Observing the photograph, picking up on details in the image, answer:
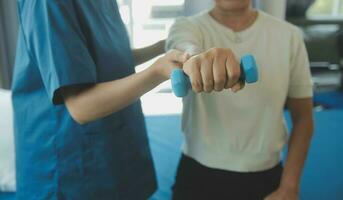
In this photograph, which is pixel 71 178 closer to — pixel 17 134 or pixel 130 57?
pixel 17 134

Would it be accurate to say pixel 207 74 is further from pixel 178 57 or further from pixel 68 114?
pixel 68 114

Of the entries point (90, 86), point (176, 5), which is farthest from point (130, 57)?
point (176, 5)

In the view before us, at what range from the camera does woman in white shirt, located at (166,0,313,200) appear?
3.13 ft

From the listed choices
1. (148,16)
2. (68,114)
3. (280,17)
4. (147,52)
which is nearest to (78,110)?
(68,114)

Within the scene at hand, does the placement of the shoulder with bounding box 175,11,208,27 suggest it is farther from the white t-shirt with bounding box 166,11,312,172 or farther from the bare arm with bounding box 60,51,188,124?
the bare arm with bounding box 60,51,188,124

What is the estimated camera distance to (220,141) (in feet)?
3.22

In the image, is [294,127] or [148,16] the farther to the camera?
[148,16]

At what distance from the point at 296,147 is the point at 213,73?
0.63 metres

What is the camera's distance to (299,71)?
0.98 m

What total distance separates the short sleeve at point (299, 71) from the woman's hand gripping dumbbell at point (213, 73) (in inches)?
19.3

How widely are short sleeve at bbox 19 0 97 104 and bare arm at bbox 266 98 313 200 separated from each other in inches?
24.7

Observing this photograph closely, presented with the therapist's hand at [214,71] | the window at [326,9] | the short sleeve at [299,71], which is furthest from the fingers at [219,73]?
the window at [326,9]

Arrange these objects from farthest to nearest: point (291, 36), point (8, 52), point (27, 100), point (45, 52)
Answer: point (8, 52)
point (291, 36)
point (27, 100)
point (45, 52)

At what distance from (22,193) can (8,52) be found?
5.71 feet
